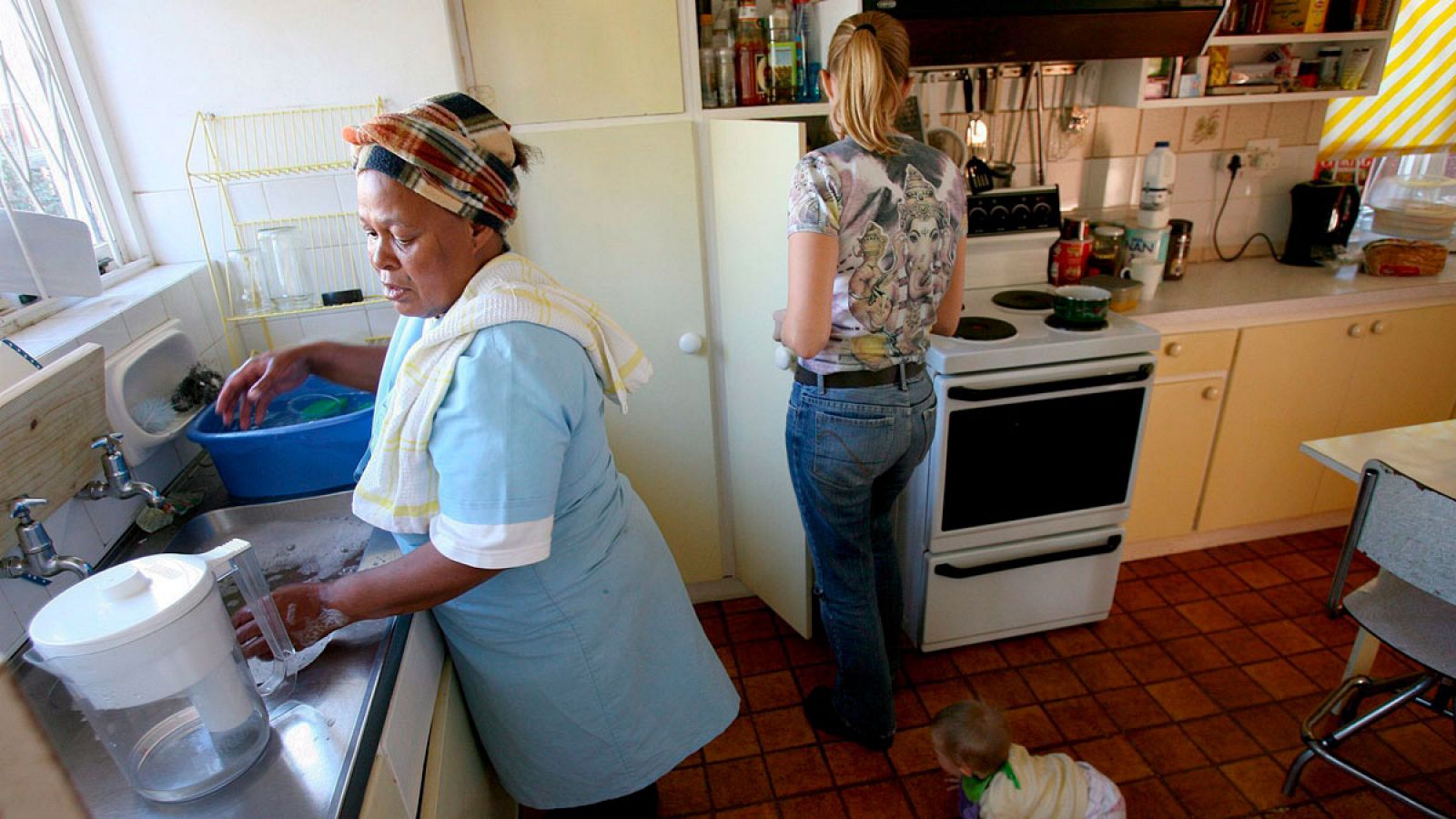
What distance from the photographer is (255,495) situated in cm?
142

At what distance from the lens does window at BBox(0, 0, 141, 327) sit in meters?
1.44

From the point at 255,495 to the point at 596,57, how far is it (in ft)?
4.06

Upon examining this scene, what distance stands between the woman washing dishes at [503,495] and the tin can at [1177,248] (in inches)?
81.1

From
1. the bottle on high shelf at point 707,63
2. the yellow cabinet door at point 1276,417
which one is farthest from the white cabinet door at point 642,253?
the yellow cabinet door at point 1276,417

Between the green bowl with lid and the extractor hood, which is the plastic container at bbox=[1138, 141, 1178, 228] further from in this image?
the green bowl with lid

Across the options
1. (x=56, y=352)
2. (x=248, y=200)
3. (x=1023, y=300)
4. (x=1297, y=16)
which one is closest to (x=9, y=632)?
(x=56, y=352)

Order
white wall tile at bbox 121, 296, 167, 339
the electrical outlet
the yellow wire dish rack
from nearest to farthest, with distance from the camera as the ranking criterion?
white wall tile at bbox 121, 296, 167, 339, the yellow wire dish rack, the electrical outlet

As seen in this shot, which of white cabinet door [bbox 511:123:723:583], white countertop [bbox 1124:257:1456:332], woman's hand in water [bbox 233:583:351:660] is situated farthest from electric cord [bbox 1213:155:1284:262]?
woman's hand in water [bbox 233:583:351:660]

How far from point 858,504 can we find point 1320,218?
2103 mm

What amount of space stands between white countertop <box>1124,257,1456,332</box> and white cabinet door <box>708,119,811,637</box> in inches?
42.3

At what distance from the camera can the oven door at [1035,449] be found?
→ 1.96 meters

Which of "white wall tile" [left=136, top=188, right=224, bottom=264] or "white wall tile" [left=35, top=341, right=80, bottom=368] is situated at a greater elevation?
"white wall tile" [left=136, top=188, right=224, bottom=264]

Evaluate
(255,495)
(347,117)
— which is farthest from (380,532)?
(347,117)

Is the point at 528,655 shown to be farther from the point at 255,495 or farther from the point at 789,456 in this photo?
the point at 789,456
